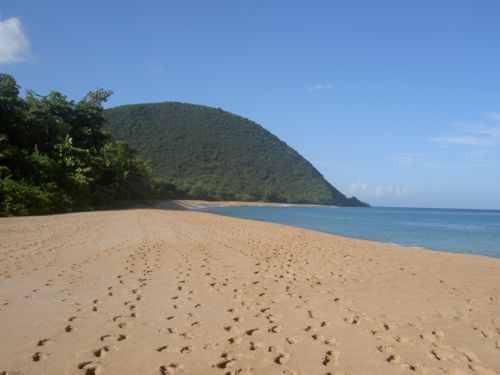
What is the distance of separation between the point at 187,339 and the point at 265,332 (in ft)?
3.05

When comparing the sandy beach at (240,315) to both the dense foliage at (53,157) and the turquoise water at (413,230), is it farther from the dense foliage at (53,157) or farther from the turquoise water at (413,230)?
the dense foliage at (53,157)

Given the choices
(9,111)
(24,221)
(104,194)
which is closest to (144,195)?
(104,194)

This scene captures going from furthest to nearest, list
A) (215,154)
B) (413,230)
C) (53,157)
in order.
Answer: (215,154), (413,230), (53,157)

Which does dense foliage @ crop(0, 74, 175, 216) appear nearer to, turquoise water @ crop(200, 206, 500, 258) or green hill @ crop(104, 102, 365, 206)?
turquoise water @ crop(200, 206, 500, 258)

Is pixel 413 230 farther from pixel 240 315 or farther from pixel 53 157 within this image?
pixel 240 315

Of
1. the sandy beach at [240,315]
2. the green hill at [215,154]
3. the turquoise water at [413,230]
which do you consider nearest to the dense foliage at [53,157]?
the sandy beach at [240,315]

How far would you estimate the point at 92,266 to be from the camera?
30.2 ft

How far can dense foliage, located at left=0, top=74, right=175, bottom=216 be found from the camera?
24344 millimetres

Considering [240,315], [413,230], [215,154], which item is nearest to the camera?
[240,315]

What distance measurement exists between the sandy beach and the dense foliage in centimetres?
1435

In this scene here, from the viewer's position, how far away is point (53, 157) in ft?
98.5

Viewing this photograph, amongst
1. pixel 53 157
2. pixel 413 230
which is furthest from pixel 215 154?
pixel 53 157

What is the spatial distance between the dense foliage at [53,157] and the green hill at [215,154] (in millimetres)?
48485

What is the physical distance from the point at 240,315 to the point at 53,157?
28310 mm
